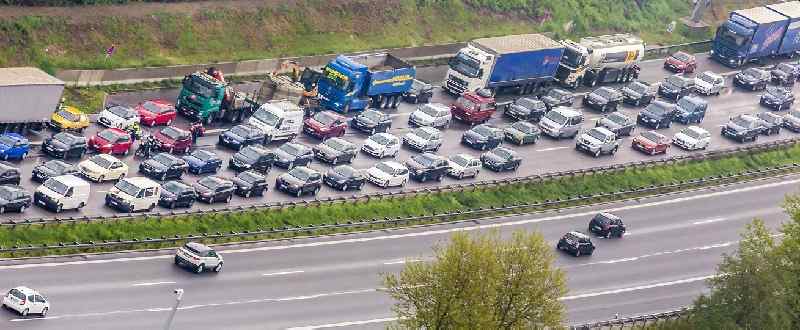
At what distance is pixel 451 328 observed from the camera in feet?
256

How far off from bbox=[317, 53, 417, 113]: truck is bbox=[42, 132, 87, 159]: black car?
2100 cm

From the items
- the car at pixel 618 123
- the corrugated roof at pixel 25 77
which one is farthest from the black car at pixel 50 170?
the car at pixel 618 123

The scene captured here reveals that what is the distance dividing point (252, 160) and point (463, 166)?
1364 centimetres

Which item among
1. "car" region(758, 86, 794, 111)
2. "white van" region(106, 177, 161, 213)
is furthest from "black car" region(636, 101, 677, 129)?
"white van" region(106, 177, 161, 213)

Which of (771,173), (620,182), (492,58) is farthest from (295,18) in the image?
(771,173)

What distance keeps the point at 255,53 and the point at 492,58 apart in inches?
630

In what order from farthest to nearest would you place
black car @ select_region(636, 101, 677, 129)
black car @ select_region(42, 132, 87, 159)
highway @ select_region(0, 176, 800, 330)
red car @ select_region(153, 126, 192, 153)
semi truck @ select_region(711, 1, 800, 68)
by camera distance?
semi truck @ select_region(711, 1, 800, 68) → black car @ select_region(636, 101, 677, 129) → red car @ select_region(153, 126, 192, 153) → black car @ select_region(42, 132, 87, 159) → highway @ select_region(0, 176, 800, 330)

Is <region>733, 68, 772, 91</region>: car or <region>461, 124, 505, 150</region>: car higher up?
<region>461, 124, 505, 150</region>: car

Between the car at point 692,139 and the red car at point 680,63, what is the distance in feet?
53.7

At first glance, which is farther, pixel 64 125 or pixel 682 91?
pixel 682 91

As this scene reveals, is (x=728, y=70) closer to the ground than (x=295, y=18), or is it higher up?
closer to the ground

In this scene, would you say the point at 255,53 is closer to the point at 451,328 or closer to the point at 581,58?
the point at 581,58

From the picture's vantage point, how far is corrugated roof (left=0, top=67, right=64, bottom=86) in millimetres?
97250

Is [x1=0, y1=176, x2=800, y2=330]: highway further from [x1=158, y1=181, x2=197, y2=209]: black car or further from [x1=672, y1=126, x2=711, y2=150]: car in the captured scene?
[x1=672, y1=126, x2=711, y2=150]: car
